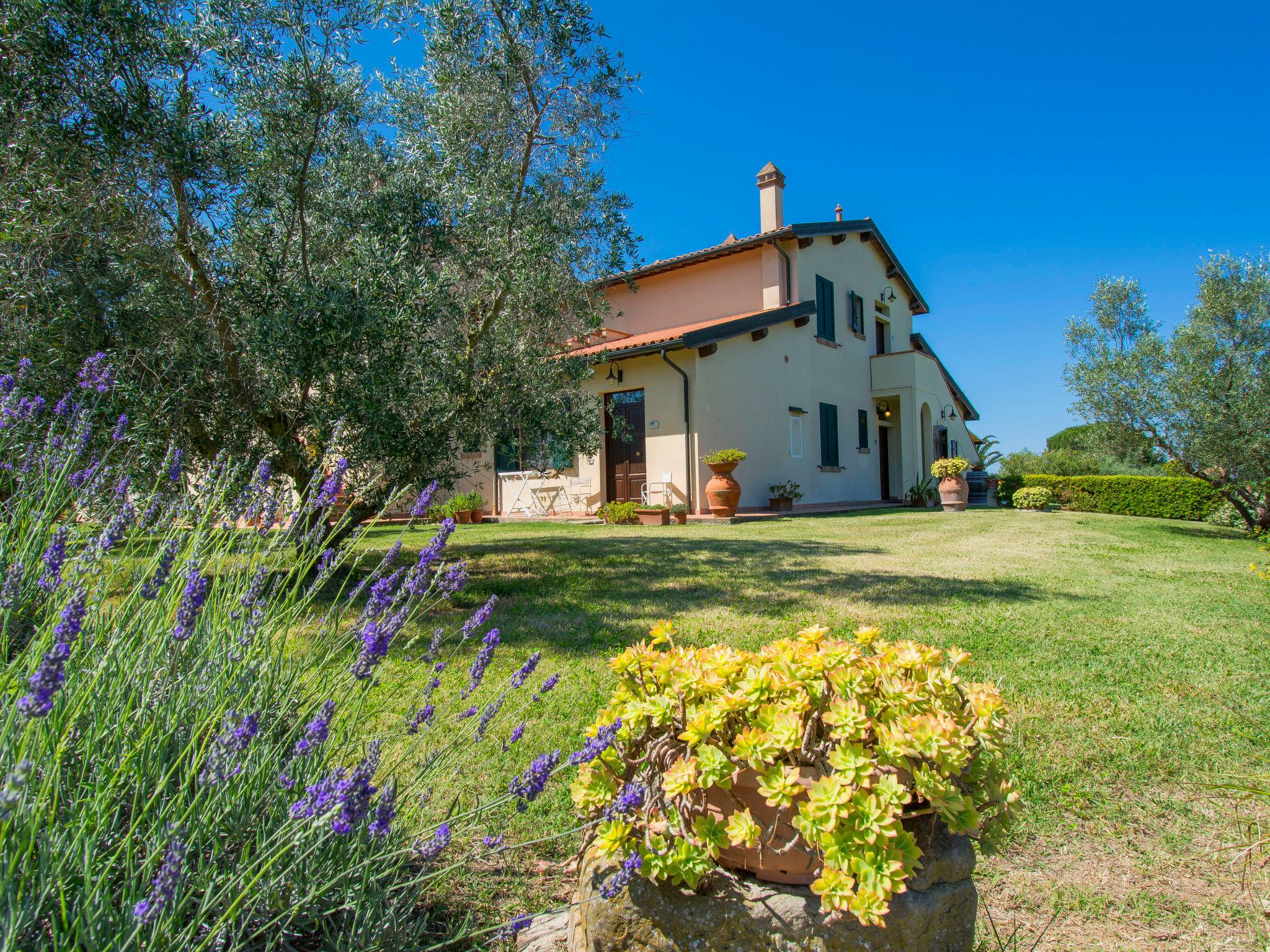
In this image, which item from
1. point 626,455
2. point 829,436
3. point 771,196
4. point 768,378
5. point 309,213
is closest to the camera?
point 309,213

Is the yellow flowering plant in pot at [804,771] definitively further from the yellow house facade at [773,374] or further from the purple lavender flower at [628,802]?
the yellow house facade at [773,374]

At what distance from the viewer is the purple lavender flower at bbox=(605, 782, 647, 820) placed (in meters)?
1.35

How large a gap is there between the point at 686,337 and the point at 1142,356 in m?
8.07

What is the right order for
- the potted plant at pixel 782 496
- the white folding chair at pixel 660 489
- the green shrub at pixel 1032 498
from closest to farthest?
1. the white folding chair at pixel 660 489
2. the potted plant at pixel 782 496
3. the green shrub at pixel 1032 498

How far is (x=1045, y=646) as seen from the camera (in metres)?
4.29

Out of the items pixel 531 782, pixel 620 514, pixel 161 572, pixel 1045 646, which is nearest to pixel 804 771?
pixel 531 782

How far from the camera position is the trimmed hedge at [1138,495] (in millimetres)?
15891

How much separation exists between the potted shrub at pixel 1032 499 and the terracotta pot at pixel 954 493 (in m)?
2.12

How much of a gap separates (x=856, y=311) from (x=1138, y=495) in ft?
28.4

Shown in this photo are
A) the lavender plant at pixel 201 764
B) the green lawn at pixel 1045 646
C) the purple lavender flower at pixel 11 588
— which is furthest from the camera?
the green lawn at pixel 1045 646

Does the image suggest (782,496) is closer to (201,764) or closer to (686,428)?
(686,428)

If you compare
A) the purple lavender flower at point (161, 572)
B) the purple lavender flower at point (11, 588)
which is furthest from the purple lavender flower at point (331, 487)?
the purple lavender flower at point (11, 588)

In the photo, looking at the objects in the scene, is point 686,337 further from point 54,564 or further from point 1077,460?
point 1077,460

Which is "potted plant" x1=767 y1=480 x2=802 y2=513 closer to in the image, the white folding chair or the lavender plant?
the white folding chair
